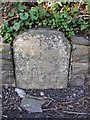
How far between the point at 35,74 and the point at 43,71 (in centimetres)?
7

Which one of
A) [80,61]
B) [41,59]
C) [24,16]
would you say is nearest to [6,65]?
[41,59]

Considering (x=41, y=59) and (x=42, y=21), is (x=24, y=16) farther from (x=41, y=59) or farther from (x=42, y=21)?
(x=41, y=59)

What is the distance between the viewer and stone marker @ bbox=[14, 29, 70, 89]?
2.53m

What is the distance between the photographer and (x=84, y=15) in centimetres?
258

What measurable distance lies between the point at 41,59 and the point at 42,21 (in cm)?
28

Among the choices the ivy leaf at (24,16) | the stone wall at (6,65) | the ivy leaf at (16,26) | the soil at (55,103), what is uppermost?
the ivy leaf at (24,16)

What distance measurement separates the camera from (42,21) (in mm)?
2543

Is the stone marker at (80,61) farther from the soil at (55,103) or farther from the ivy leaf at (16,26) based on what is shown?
the ivy leaf at (16,26)

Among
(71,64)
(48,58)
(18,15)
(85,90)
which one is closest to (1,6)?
(18,15)

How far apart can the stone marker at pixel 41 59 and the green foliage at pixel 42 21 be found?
2.1 inches

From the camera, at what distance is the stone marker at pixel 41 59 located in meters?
2.53

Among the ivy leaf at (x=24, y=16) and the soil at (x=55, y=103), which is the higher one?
the ivy leaf at (x=24, y=16)

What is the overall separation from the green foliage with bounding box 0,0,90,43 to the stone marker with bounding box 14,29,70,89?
0.05 meters

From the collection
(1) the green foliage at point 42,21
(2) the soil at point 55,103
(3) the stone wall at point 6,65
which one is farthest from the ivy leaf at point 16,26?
(2) the soil at point 55,103
